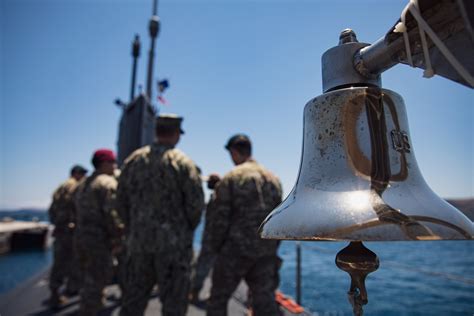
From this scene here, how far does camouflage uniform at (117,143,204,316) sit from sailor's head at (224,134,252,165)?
1.92 feet

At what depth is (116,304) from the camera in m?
4.28

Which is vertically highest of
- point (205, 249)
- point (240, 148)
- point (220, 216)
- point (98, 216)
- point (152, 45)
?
point (152, 45)

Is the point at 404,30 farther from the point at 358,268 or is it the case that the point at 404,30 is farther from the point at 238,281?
the point at 238,281

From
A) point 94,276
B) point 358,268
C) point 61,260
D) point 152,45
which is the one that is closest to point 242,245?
point 94,276

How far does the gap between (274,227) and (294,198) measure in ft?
0.34

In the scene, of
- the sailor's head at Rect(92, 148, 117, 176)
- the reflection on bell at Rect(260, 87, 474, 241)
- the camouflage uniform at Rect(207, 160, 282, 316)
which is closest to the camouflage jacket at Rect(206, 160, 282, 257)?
the camouflage uniform at Rect(207, 160, 282, 316)

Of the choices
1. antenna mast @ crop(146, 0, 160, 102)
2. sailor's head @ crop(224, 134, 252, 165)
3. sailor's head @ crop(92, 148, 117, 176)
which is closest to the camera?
sailor's head @ crop(224, 134, 252, 165)

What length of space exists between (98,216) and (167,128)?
157 cm

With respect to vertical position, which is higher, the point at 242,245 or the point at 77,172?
the point at 77,172

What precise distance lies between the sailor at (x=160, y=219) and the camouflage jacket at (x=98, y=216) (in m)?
1.00

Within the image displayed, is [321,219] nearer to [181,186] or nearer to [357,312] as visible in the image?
[357,312]

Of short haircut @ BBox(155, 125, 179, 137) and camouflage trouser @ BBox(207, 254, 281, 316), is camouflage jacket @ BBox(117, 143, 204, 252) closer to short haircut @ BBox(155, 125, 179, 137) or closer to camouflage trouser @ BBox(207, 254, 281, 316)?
short haircut @ BBox(155, 125, 179, 137)

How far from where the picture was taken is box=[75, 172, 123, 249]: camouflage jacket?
10.9 feet

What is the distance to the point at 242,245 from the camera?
2551 mm
